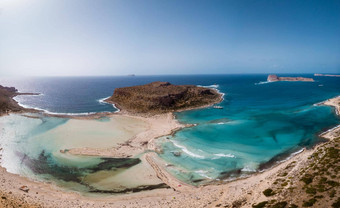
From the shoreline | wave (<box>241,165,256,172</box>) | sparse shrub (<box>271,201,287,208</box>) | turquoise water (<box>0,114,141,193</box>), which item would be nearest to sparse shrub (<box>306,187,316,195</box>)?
sparse shrub (<box>271,201,287,208</box>)

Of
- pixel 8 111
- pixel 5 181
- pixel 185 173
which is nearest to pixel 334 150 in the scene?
pixel 185 173

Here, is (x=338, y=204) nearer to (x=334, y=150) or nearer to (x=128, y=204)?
(x=334, y=150)

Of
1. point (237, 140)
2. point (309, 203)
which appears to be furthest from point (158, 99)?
point (309, 203)

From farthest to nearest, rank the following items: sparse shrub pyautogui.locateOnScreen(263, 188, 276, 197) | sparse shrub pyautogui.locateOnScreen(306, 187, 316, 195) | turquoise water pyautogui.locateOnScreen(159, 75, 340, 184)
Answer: turquoise water pyautogui.locateOnScreen(159, 75, 340, 184)
sparse shrub pyautogui.locateOnScreen(263, 188, 276, 197)
sparse shrub pyautogui.locateOnScreen(306, 187, 316, 195)

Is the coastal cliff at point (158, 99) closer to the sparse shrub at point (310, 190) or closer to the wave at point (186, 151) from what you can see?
the wave at point (186, 151)

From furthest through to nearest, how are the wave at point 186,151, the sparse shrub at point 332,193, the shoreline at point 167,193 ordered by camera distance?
the wave at point 186,151 → the shoreline at point 167,193 → the sparse shrub at point 332,193

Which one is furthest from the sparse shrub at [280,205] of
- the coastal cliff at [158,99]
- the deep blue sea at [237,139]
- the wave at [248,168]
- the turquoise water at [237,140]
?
the coastal cliff at [158,99]

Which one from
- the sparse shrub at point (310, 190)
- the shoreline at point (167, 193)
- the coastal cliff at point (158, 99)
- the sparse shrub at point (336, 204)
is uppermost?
the coastal cliff at point (158, 99)

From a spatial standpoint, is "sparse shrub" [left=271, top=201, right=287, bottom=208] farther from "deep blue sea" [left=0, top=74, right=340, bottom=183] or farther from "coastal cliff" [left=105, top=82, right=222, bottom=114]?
"coastal cliff" [left=105, top=82, right=222, bottom=114]

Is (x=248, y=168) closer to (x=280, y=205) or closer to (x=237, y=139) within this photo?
(x=280, y=205)
